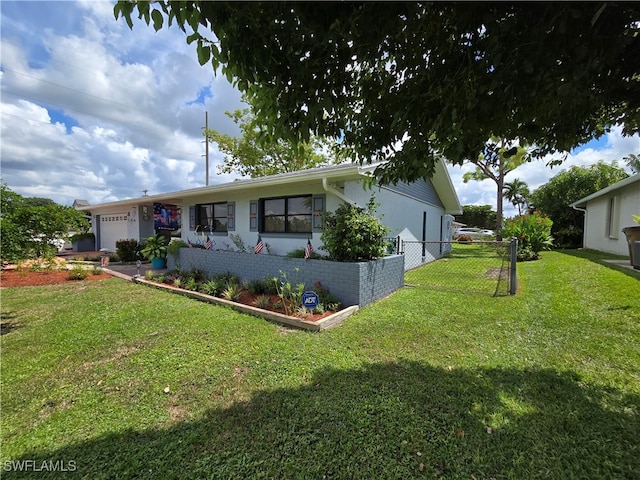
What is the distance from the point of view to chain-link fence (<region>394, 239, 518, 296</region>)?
654 cm

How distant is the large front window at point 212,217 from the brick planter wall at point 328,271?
1804mm

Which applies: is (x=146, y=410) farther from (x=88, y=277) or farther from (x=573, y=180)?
(x=573, y=180)

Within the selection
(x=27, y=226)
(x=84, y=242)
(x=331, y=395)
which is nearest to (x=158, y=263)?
(x=27, y=226)

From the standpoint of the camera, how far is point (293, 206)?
26.2 ft

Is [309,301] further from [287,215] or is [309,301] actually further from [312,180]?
[287,215]

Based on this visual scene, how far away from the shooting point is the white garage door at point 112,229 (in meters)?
16.7

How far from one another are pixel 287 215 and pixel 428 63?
6207 mm

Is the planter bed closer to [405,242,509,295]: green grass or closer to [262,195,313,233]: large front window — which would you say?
[262,195,313,233]: large front window

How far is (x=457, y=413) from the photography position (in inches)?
96.3

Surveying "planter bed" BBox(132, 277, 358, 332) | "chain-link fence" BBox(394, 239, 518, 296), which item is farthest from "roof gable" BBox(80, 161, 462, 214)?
"chain-link fence" BBox(394, 239, 518, 296)

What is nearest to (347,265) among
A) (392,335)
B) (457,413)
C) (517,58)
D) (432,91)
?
(392,335)

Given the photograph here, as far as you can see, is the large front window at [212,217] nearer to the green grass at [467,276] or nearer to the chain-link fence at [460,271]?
the chain-link fence at [460,271]

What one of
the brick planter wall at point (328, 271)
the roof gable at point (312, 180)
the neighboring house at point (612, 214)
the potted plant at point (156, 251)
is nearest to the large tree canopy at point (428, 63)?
the roof gable at point (312, 180)

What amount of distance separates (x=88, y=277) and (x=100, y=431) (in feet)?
29.3
